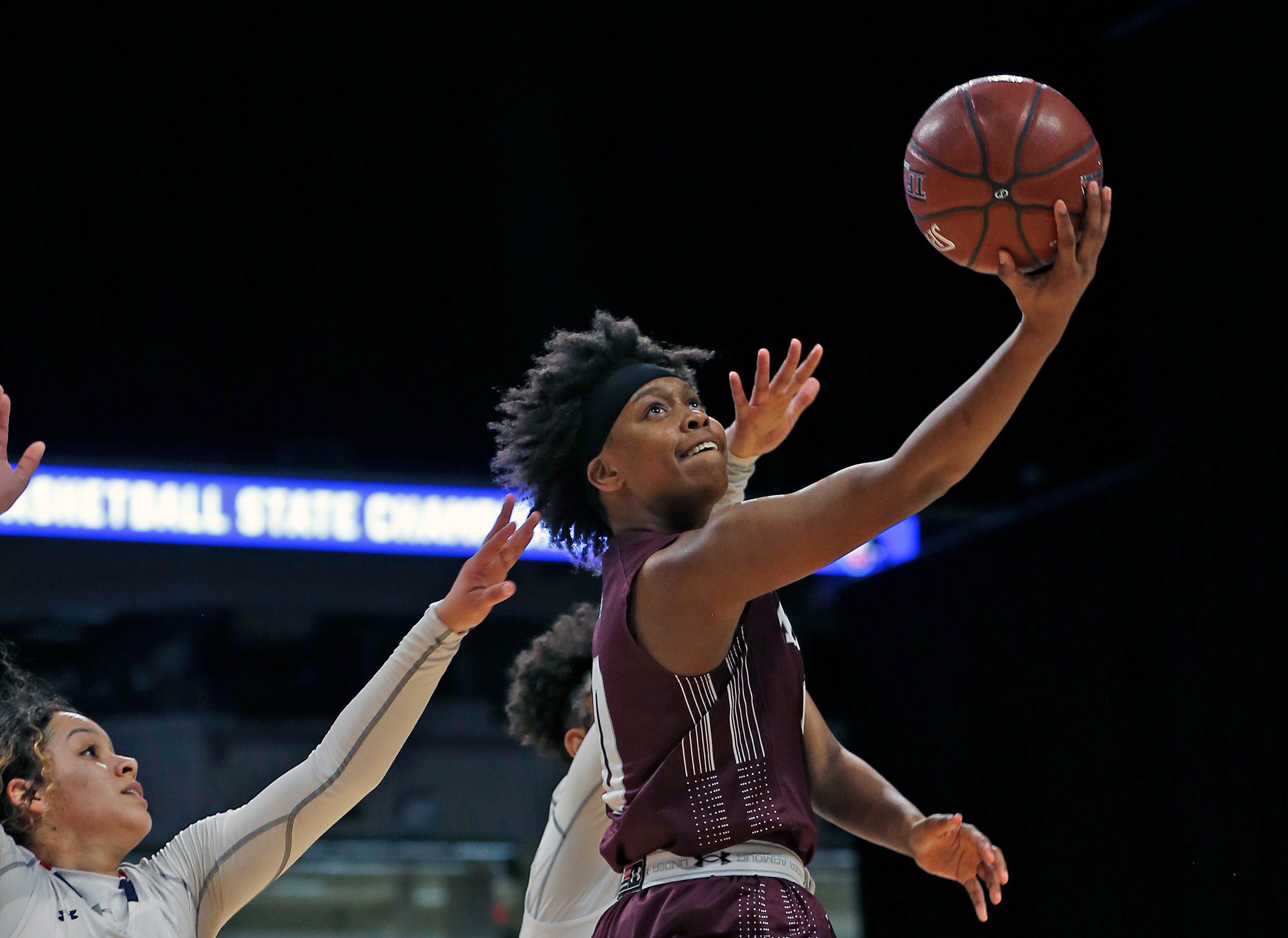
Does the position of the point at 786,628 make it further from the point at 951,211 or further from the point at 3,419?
the point at 3,419

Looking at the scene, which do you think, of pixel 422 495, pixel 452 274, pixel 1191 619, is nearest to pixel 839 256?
pixel 452 274

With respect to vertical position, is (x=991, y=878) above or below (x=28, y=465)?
below

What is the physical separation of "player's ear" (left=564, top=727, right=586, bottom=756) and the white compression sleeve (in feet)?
2.86

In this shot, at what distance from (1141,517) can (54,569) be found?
14.2 feet

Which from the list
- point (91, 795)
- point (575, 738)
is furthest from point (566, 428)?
point (575, 738)

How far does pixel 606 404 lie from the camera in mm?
2328

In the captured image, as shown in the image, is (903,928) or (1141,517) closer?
(1141,517)

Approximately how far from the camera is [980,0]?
5422 mm

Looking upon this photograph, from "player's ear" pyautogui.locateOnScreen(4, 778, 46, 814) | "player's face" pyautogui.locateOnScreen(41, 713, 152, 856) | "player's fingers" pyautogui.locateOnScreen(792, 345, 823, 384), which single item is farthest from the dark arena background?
"player's ear" pyautogui.locateOnScreen(4, 778, 46, 814)

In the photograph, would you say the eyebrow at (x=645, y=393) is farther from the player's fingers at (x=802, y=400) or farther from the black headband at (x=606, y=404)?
the player's fingers at (x=802, y=400)

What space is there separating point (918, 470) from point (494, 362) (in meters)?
4.89

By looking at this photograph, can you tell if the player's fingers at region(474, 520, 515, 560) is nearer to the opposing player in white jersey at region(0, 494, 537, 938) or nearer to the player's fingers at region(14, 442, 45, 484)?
the opposing player in white jersey at region(0, 494, 537, 938)

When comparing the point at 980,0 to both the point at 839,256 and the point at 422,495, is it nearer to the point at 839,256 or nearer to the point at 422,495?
the point at 839,256

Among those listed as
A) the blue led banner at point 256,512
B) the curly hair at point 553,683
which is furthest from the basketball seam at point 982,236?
the blue led banner at point 256,512
